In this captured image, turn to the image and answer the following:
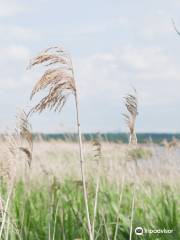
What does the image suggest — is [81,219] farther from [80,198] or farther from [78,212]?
[80,198]

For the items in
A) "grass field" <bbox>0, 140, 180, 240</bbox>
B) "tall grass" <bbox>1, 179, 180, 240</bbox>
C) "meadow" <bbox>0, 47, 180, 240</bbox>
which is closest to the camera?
"meadow" <bbox>0, 47, 180, 240</bbox>

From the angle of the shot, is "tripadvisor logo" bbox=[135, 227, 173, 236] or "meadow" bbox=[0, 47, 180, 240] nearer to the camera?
"meadow" bbox=[0, 47, 180, 240]

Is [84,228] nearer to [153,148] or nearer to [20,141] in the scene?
[20,141]

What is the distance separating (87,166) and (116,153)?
56.1 inches

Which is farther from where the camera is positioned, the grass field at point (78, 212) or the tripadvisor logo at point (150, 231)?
the tripadvisor logo at point (150, 231)

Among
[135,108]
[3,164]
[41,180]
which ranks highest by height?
[135,108]

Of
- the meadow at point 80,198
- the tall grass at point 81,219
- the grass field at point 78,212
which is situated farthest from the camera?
the tall grass at point 81,219

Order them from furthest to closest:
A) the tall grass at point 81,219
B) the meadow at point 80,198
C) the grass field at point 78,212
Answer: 1. the tall grass at point 81,219
2. the grass field at point 78,212
3. the meadow at point 80,198

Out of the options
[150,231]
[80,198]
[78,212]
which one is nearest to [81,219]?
[78,212]

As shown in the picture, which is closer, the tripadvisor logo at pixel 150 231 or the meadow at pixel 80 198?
the meadow at pixel 80 198

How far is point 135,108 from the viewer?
311 centimetres

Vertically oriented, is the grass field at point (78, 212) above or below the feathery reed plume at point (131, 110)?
below

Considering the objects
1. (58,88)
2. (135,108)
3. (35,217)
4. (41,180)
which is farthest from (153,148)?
(58,88)

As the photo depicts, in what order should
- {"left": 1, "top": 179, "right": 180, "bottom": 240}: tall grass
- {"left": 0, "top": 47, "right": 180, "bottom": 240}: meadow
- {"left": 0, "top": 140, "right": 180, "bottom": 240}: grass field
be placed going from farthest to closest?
{"left": 1, "top": 179, "right": 180, "bottom": 240}: tall grass
{"left": 0, "top": 140, "right": 180, "bottom": 240}: grass field
{"left": 0, "top": 47, "right": 180, "bottom": 240}: meadow
